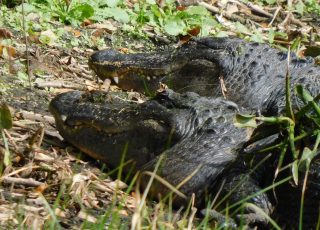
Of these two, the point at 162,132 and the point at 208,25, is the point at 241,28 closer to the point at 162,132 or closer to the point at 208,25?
the point at 208,25

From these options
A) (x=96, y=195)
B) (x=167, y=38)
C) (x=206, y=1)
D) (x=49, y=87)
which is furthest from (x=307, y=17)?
(x=96, y=195)

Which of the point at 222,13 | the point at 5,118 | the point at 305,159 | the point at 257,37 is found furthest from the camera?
the point at 222,13

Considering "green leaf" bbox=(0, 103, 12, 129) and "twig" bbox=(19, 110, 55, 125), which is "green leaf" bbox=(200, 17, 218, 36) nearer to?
"twig" bbox=(19, 110, 55, 125)

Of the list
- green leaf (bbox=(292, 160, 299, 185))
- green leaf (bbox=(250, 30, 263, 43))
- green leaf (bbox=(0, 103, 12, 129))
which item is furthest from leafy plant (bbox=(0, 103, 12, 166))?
green leaf (bbox=(250, 30, 263, 43))

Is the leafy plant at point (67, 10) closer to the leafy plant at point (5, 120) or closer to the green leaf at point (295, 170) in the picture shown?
the leafy plant at point (5, 120)

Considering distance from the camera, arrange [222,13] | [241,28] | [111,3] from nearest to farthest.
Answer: [111,3], [241,28], [222,13]

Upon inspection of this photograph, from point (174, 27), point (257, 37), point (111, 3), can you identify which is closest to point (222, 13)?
point (257, 37)

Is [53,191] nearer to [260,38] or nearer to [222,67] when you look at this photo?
[222,67]
